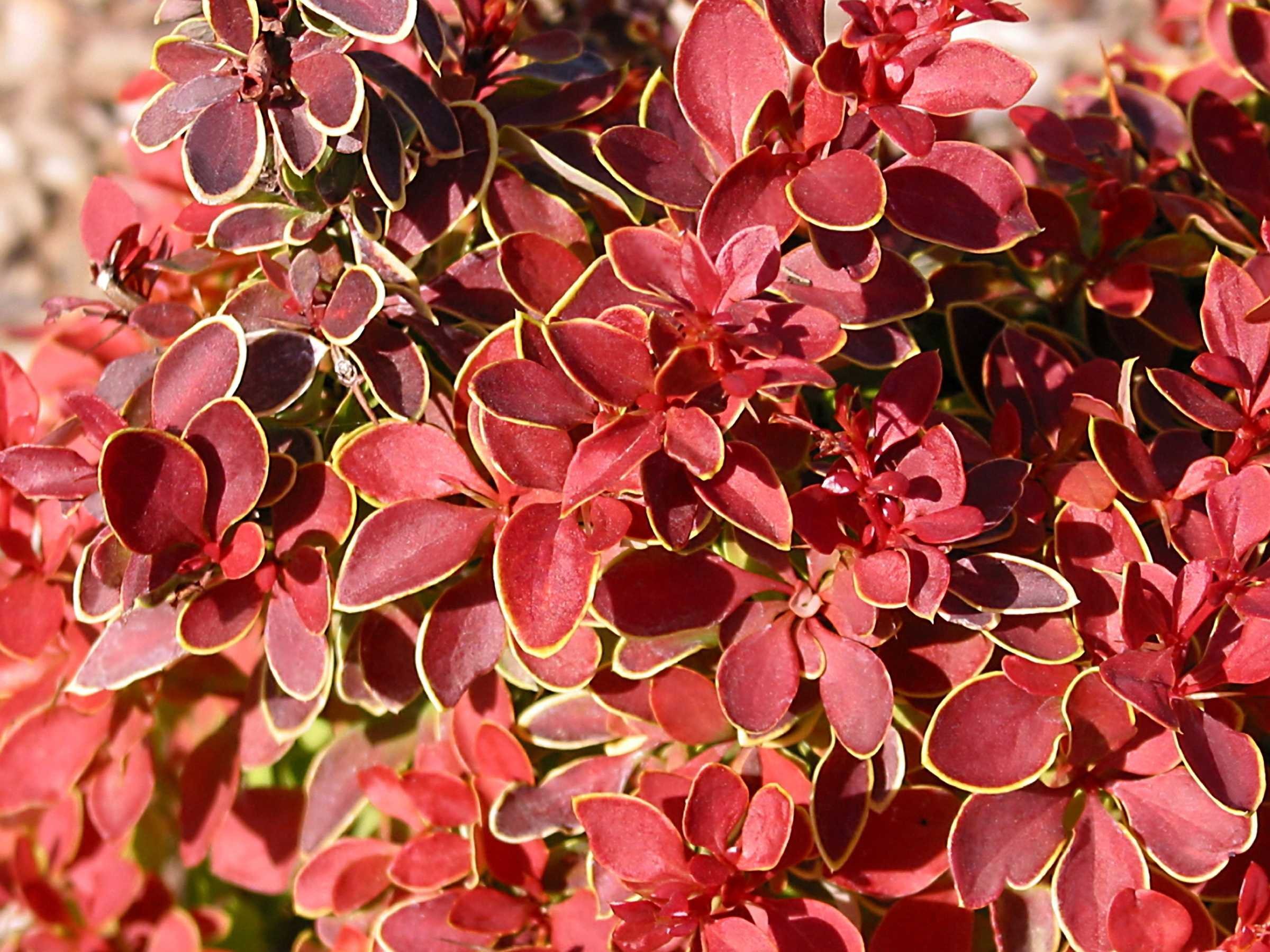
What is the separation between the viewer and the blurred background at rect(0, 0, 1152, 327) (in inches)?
109

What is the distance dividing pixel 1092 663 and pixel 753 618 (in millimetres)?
245

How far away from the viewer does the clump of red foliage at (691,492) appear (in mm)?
781

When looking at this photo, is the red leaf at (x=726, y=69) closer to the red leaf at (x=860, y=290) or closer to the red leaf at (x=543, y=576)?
the red leaf at (x=860, y=290)

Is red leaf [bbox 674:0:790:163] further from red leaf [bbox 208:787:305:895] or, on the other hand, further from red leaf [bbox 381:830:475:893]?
red leaf [bbox 208:787:305:895]

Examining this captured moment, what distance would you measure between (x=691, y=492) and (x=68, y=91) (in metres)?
2.84

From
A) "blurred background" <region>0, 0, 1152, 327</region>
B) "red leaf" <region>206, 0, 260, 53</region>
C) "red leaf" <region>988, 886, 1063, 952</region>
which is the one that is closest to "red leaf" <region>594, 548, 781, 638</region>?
"red leaf" <region>988, 886, 1063, 952</region>

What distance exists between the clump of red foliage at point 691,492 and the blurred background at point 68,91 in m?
1.86

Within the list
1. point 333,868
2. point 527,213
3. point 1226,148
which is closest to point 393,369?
point 527,213

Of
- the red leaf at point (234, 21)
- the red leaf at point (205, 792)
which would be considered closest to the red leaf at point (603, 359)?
the red leaf at point (234, 21)

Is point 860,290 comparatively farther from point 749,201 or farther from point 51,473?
point 51,473

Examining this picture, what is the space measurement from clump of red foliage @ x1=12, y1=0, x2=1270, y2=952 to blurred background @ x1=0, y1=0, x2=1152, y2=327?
1863mm

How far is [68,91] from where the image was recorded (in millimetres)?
2996

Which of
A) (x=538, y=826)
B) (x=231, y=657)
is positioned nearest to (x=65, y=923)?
(x=231, y=657)

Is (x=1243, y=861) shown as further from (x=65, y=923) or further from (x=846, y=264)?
(x=65, y=923)
